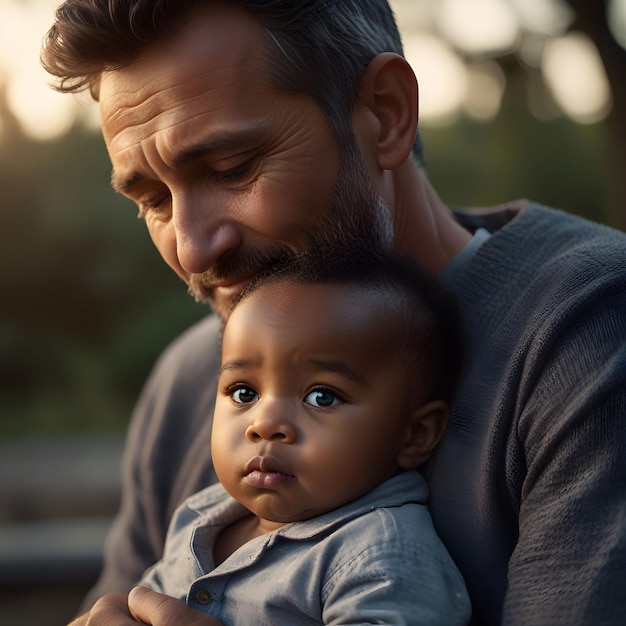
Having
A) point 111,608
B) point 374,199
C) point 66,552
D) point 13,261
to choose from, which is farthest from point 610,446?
point 13,261

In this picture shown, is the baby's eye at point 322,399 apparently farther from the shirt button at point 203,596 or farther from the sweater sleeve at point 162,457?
the sweater sleeve at point 162,457

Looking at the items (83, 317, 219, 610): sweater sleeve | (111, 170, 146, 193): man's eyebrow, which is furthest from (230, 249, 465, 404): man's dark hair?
(83, 317, 219, 610): sweater sleeve

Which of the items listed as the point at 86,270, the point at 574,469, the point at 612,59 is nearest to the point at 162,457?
the point at 574,469

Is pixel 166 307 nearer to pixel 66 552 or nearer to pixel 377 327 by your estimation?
pixel 66 552

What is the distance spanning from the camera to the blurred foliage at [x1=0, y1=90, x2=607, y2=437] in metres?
10.9

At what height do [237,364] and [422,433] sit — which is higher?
[237,364]

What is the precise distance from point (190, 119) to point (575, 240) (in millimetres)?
911

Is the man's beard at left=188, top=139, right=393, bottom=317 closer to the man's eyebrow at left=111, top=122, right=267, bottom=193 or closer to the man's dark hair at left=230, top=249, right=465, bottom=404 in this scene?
the man's dark hair at left=230, top=249, right=465, bottom=404

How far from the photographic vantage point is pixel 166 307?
1106 cm

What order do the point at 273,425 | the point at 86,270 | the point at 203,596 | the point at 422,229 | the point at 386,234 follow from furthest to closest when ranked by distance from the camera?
the point at 86,270 < the point at 422,229 < the point at 386,234 < the point at 203,596 < the point at 273,425

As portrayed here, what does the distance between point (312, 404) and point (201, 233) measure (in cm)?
50

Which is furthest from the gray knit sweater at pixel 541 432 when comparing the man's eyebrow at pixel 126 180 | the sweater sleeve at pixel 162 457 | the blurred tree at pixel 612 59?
the blurred tree at pixel 612 59

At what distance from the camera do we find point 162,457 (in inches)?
110

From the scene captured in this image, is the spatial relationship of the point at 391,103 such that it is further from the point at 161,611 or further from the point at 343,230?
the point at 161,611
